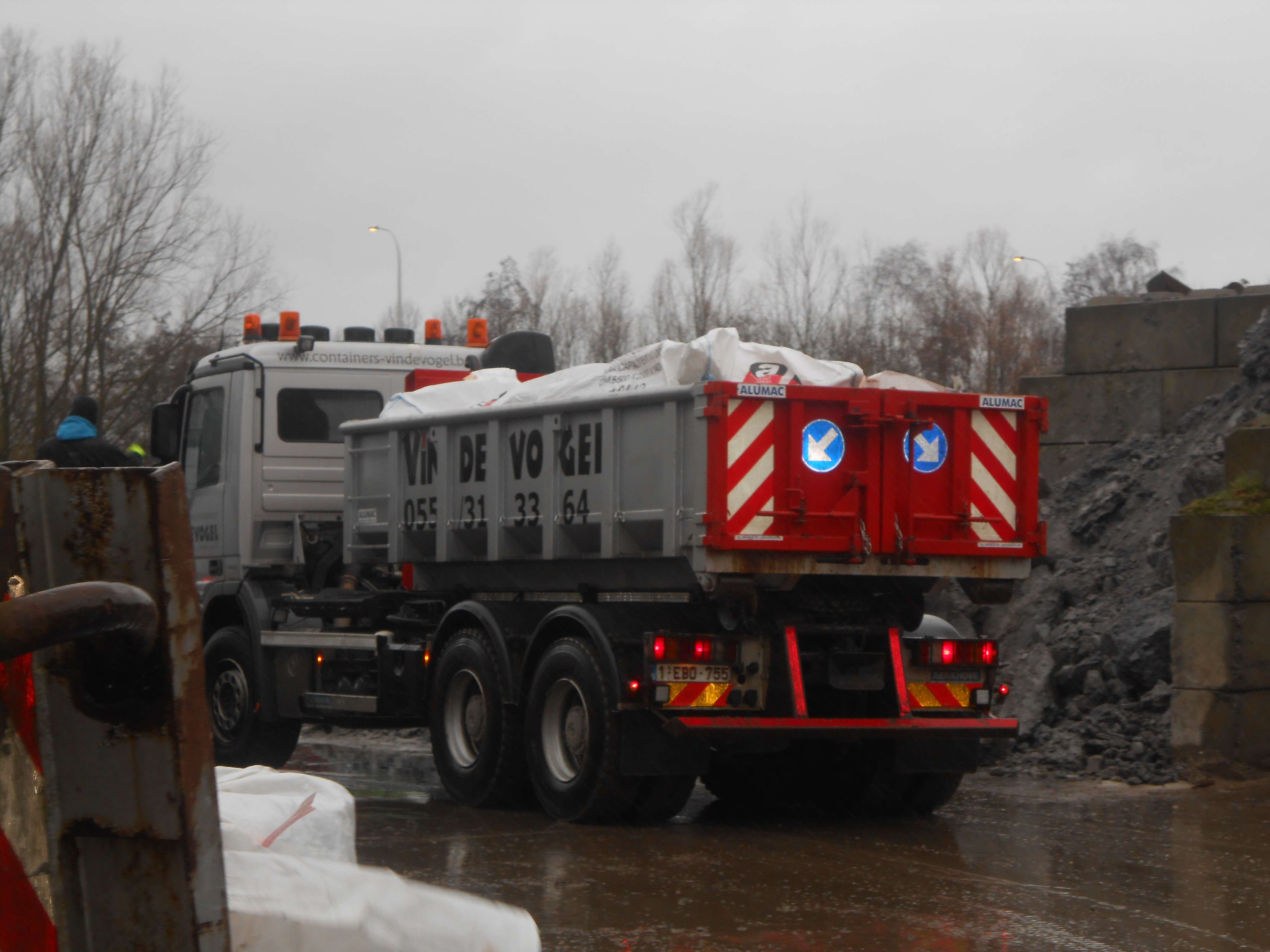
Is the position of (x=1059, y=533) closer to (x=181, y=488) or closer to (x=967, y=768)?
(x=967, y=768)

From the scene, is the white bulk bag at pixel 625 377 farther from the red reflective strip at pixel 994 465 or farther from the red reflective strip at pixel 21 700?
the red reflective strip at pixel 21 700

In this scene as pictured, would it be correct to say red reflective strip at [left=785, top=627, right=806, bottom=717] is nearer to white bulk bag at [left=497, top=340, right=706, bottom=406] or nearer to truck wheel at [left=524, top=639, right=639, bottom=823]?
truck wheel at [left=524, top=639, right=639, bottom=823]

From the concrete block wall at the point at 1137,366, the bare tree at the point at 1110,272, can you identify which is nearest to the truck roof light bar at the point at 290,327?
the concrete block wall at the point at 1137,366

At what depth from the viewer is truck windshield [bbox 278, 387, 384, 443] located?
39.0 feet

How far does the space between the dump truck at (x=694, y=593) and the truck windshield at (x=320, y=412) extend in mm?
1098

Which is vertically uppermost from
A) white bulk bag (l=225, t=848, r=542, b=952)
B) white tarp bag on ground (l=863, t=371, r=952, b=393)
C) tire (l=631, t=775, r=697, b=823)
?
white tarp bag on ground (l=863, t=371, r=952, b=393)

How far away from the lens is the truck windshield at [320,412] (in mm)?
11883

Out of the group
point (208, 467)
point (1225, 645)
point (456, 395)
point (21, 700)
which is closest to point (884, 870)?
point (1225, 645)

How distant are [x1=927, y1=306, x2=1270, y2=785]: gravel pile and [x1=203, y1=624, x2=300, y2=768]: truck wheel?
16.0 ft

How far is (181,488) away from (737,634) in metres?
6.72

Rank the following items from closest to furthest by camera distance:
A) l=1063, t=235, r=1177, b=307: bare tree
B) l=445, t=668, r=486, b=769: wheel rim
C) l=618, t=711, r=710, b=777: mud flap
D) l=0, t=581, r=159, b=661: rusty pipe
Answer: l=0, t=581, r=159, b=661: rusty pipe
l=618, t=711, r=710, b=777: mud flap
l=445, t=668, r=486, b=769: wheel rim
l=1063, t=235, r=1177, b=307: bare tree

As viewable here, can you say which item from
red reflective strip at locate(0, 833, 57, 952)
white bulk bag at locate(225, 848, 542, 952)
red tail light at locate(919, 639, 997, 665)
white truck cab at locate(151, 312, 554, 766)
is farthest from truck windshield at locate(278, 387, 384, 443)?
red reflective strip at locate(0, 833, 57, 952)

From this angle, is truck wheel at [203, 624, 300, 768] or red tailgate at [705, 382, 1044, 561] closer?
red tailgate at [705, 382, 1044, 561]

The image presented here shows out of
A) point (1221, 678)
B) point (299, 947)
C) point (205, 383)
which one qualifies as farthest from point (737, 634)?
point (299, 947)
